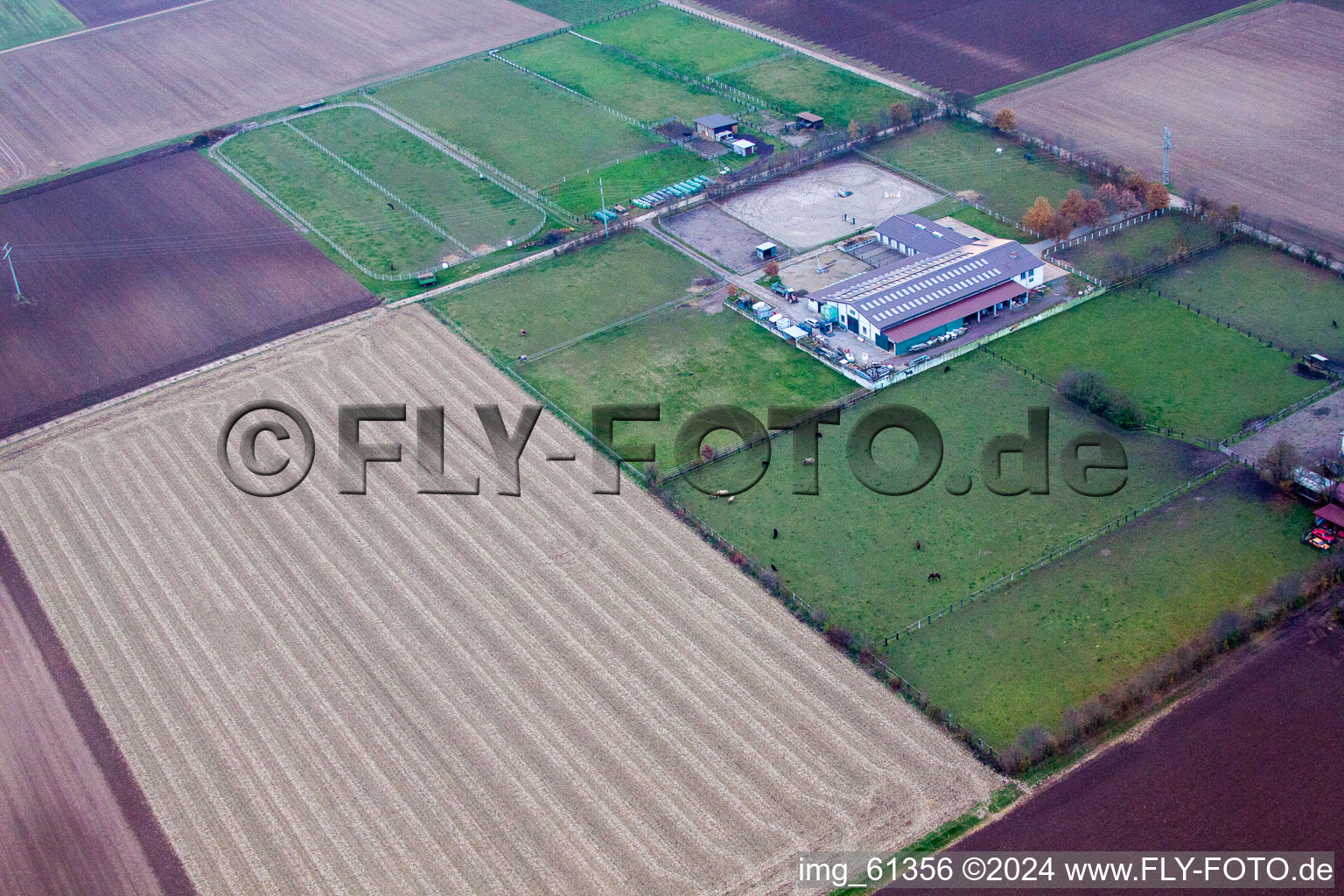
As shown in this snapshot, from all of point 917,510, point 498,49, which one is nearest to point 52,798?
point 917,510

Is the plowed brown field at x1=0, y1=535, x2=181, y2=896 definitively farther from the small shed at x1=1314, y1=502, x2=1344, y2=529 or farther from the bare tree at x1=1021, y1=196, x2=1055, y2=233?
the bare tree at x1=1021, y1=196, x2=1055, y2=233

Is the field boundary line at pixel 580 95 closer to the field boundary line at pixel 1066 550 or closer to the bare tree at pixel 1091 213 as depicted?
the bare tree at pixel 1091 213

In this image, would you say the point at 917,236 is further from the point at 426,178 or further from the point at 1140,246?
the point at 426,178

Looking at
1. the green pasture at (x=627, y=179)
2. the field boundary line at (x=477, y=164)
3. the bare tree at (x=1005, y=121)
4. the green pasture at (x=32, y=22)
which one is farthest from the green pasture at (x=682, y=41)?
the green pasture at (x=32, y=22)

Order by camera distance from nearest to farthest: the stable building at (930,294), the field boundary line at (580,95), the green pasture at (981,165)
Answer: the stable building at (930,294), the green pasture at (981,165), the field boundary line at (580,95)

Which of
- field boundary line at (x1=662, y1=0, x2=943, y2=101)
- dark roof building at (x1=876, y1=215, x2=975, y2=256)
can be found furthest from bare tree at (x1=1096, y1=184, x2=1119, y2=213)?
field boundary line at (x1=662, y1=0, x2=943, y2=101)

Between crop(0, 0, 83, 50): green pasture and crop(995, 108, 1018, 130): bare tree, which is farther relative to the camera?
crop(0, 0, 83, 50): green pasture

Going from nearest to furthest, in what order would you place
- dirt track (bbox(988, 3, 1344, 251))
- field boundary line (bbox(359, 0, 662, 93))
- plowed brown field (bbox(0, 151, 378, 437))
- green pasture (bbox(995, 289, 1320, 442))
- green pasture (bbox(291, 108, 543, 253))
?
1. green pasture (bbox(995, 289, 1320, 442))
2. plowed brown field (bbox(0, 151, 378, 437))
3. dirt track (bbox(988, 3, 1344, 251))
4. green pasture (bbox(291, 108, 543, 253))
5. field boundary line (bbox(359, 0, 662, 93))
